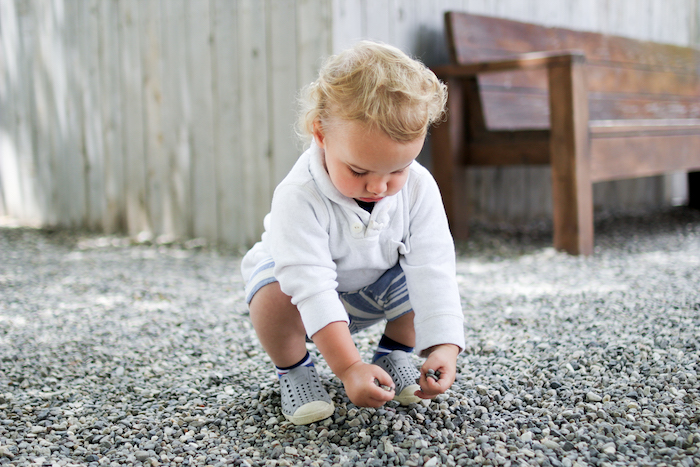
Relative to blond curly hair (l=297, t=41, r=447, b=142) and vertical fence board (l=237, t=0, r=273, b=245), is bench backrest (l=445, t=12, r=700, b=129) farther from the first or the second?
blond curly hair (l=297, t=41, r=447, b=142)

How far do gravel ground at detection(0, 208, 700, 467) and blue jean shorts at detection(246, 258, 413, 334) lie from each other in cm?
19

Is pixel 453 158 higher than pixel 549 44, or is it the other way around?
pixel 549 44

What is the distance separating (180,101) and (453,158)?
4.97 ft

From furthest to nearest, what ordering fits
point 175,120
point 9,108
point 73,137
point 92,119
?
point 9,108 < point 73,137 < point 92,119 < point 175,120

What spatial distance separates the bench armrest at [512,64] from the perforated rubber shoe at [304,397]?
200cm

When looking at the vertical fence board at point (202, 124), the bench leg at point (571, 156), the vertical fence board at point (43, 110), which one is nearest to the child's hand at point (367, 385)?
the bench leg at point (571, 156)

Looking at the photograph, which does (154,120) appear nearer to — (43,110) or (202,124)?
(202,124)

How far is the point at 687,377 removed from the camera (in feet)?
4.47

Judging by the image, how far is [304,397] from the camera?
4.21 ft

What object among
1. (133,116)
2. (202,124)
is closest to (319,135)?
(202,124)

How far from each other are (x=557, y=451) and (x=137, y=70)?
130 inches

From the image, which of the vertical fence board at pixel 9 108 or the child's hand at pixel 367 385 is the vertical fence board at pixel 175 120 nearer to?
the vertical fence board at pixel 9 108

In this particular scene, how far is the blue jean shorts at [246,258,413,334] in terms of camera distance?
132cm

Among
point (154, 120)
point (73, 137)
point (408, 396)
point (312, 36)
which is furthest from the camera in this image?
point (73, 137)
